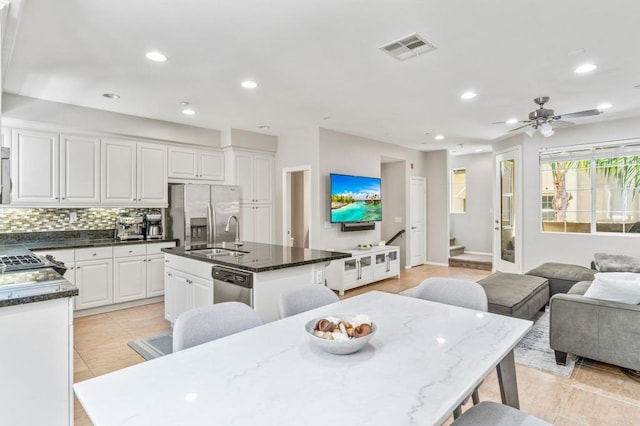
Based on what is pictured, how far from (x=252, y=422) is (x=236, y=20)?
8.14ft

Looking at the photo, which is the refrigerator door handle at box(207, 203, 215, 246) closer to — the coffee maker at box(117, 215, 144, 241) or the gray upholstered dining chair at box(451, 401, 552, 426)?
the coffee maker at box(117, 215, 144, 241)

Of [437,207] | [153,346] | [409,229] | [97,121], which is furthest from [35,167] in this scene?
[437,207]

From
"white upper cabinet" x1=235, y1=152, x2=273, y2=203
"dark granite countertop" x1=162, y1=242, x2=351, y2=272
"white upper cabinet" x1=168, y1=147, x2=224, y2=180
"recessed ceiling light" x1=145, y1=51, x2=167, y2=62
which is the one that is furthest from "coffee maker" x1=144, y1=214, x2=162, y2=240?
"recessed ceiling light" x1=145, y1=51, x2=167, y2=62

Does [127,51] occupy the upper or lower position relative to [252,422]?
upper

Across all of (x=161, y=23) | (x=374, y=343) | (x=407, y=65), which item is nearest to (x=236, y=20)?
(x=161, y=23)

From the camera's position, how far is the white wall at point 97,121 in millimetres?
4090

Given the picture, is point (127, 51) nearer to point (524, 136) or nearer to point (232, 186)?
point (232, 186)

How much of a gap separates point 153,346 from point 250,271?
66.2 inches

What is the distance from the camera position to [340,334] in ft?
4.37

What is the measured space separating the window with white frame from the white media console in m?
2.72

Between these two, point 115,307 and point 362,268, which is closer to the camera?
point 115,307

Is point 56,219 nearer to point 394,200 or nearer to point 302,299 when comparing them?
point 302,299

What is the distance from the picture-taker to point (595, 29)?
2.63 metres

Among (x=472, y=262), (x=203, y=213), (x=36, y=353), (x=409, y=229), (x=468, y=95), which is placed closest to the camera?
(x=36, y=353)
